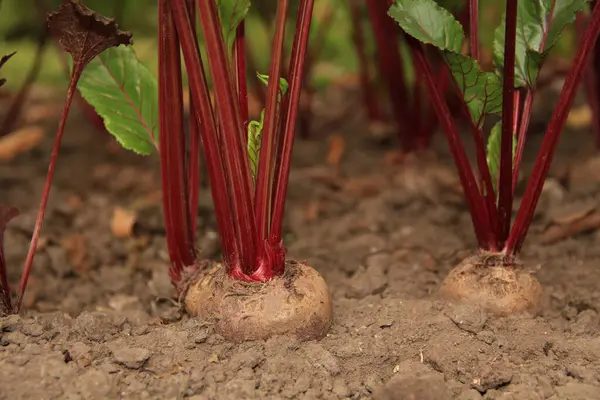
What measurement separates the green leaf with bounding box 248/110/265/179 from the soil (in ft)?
1.01

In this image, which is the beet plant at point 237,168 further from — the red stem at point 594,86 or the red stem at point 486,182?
the red stem at point 594,86

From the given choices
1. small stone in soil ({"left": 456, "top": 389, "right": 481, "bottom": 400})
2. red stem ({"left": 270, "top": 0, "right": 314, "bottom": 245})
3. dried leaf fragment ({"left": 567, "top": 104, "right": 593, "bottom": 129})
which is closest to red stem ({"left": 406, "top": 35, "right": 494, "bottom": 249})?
red stem ({"left": 270, "top": 0, "right": 314, "bottom": 245})

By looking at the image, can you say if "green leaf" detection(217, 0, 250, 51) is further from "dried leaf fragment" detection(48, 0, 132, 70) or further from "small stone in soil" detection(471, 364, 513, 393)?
"small stone in soil" detection(471, 364, 513, 393)

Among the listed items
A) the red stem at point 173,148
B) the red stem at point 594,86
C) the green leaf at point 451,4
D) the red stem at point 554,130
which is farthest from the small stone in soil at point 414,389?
the red stem at point 594,86

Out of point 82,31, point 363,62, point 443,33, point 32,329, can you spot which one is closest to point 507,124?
point 443,33

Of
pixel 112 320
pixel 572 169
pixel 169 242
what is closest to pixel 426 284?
pixel 169 242

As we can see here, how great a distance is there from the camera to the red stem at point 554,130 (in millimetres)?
1380

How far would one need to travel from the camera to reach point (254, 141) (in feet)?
4.50

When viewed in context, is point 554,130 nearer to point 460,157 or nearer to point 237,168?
point 460,157

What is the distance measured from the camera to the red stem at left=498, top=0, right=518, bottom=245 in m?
1.33

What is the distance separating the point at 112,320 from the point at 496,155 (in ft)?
2.68

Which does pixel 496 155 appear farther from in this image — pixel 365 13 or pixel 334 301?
pixel 365 13

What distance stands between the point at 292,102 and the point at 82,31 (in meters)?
0.39

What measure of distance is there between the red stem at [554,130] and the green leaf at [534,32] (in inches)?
2.1
